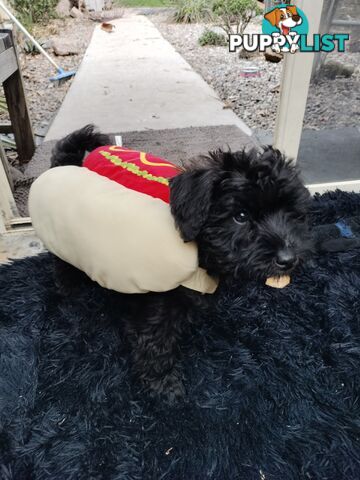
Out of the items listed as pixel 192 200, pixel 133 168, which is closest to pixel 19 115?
pixel 133 168

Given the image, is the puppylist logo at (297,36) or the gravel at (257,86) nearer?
the puppylist logo at (297,36)

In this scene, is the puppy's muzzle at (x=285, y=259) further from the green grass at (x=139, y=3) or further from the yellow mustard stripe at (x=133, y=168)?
the green grass at (x=139, y=3)

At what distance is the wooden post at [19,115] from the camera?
3043mm

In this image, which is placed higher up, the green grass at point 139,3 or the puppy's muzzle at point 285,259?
the puppy's muzzle at point 285,259

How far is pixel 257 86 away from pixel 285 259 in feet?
14.7

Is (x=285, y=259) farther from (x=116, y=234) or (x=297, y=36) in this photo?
(x=297, y=36)

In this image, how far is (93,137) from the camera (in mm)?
1844

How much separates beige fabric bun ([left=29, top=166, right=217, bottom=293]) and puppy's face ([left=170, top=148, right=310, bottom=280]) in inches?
4.1

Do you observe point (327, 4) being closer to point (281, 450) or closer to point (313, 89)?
point (313, 89)

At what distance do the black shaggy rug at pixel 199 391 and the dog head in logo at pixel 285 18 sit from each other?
140 cm

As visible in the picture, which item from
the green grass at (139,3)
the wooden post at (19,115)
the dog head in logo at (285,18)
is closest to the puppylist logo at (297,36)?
the dog head in logo at (285,18)

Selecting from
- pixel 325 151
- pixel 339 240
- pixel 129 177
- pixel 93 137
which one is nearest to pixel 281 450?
pixel 129 177

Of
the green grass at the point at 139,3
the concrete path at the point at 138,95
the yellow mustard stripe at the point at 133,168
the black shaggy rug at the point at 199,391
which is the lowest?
the black shaggy rug at the point at 199,391

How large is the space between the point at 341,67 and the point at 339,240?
1030mm
